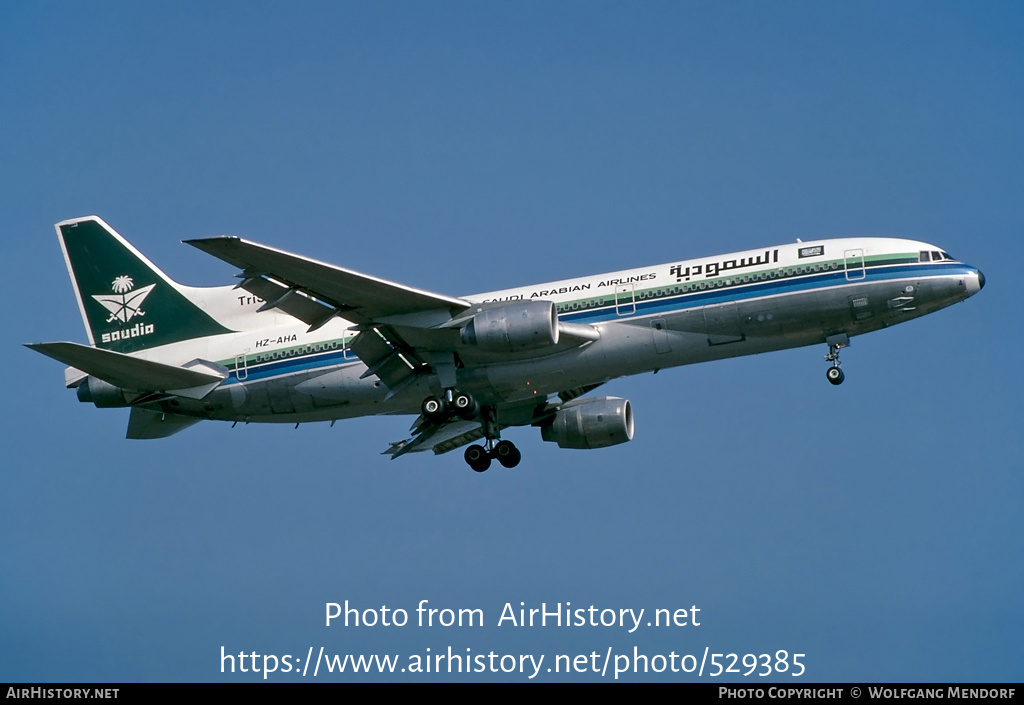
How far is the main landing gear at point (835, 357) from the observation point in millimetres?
43812

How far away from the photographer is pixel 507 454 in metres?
49.9

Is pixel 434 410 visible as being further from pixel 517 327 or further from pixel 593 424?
pixel 593 424

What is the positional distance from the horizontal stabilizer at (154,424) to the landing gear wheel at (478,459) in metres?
9.58

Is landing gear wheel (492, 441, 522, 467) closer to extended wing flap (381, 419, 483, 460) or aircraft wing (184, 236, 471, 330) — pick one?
extended wing flap (381, 419, 483, 460)

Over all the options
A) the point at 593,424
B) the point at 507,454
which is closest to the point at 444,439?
the point at 507,454

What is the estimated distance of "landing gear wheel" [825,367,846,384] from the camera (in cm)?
4385

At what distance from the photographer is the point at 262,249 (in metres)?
40.5

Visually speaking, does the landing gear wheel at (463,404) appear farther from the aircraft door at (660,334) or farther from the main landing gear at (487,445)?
the aircraft door at (660,334)

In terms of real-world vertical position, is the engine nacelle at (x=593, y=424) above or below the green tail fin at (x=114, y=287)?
below

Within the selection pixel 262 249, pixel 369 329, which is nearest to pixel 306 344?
pixel 369 329

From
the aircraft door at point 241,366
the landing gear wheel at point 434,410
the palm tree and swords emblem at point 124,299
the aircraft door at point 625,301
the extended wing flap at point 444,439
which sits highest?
the palm tree and swords emblem at point 124,299

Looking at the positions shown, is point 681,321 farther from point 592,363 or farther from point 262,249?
point 262,249

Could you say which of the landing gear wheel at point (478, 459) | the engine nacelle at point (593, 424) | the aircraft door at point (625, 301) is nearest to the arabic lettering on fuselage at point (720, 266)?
the aircraft door at point (625, 301)
